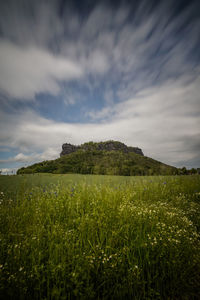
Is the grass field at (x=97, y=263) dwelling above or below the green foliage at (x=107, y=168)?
below

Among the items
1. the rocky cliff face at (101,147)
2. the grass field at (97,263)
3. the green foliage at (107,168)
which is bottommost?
the grass field at (97,263)

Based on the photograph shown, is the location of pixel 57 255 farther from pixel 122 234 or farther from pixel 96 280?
pixel 122 234

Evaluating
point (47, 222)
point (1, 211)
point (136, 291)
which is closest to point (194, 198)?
point (136, 291)

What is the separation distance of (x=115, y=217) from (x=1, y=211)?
2.47m

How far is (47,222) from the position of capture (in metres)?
3.03

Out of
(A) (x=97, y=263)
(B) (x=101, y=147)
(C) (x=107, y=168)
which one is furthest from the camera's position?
(B) (x=101, y=147)

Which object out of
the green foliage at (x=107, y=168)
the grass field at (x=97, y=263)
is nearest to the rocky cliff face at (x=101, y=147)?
the green foliage at (x=107, y=168)

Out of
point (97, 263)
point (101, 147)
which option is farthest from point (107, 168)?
point (101, 147)

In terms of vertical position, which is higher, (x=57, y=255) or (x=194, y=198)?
(x=194, y=198)

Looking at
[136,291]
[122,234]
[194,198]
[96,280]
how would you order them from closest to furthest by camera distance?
[136,291], [96,280], [122,234], [194,198]

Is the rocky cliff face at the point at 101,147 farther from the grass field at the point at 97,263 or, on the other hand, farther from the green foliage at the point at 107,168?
the grass field at the point at 97,263

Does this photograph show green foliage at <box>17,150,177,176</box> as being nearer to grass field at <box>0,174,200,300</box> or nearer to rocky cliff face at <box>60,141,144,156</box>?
grass field at <box>0,174,200,300</box>

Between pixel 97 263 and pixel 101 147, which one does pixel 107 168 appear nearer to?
pixel 97 263

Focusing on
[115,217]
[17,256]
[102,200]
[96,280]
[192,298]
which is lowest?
[192,298]
